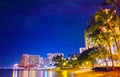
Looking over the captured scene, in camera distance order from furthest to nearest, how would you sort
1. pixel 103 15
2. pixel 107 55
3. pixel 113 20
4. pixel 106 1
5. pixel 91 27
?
1. pixel 107 55
2. pixel 91 27
3. pixel 103 15
4. pixel 113 20
5. pixel 106 1

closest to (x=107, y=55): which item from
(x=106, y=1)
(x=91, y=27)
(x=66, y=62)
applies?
(x=91, y=27)

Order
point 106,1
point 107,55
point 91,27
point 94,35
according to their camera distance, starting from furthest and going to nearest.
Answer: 1. point 107,55
2. point 94,35
3. point 91,27
4. point 106,1

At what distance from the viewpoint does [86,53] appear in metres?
75.8

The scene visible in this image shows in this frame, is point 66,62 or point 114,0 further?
point 66,62

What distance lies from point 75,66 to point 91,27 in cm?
6547

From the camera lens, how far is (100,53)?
189 ft

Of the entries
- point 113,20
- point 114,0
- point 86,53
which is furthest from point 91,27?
point 86,53

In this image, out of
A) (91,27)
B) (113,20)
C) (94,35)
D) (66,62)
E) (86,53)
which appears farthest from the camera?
(66,62)

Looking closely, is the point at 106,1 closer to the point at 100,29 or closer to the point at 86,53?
the point at 100,29

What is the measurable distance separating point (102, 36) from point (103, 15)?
6725 mm

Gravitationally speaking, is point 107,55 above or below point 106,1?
below

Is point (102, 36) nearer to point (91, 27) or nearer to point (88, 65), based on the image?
point (91, 27)

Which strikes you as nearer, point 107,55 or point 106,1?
point 106,1

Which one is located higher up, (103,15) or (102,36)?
(103,15)
